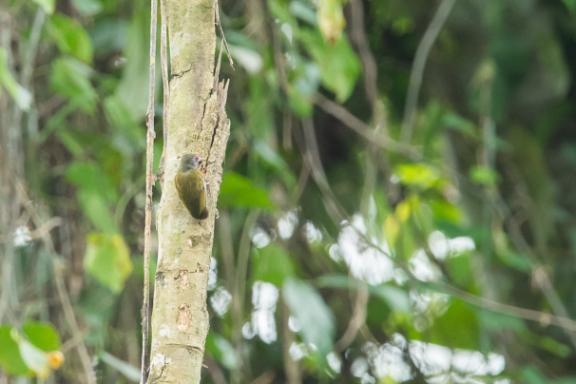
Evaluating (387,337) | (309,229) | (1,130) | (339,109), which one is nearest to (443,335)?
(387,337)

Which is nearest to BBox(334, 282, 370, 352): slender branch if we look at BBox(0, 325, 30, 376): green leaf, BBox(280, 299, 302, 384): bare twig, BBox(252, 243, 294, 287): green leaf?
BBox(280, 299, 302, 384): bare twig

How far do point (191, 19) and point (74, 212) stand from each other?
154 centimetres

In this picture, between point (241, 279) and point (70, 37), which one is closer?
point (70, 37)

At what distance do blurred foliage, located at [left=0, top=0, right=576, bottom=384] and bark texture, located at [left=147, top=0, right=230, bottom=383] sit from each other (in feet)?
3.61

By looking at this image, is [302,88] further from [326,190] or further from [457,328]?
[457,328]

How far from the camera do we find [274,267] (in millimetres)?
2400

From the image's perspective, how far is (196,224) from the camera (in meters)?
1.01

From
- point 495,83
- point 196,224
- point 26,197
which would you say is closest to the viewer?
point 196,224

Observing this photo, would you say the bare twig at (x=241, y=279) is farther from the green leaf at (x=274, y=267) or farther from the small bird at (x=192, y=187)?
the small bird at (x=192, y=187)

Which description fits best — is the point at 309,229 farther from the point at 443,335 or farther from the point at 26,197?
the point at 26,197

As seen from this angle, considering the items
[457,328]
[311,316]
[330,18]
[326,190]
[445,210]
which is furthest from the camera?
[445,210]

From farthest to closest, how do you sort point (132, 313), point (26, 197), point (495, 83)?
1. point (495, 83)
2. point (132, 313)
3. point (26, 197)

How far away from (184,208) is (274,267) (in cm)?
139

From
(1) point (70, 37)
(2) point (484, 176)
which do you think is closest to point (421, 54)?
(2) point (484, 176)
